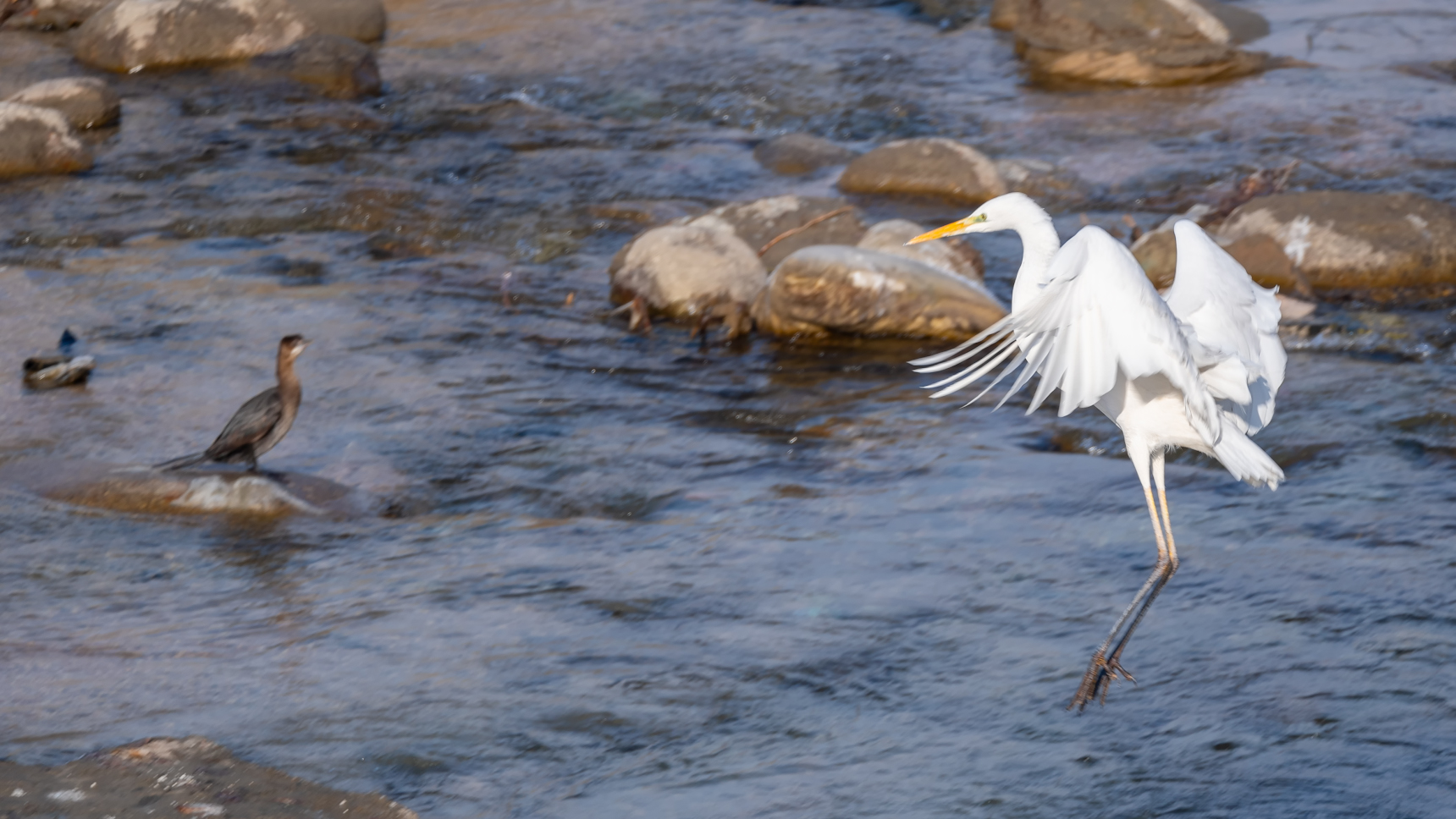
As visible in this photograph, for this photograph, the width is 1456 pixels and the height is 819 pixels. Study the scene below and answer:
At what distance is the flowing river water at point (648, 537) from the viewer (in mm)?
4359

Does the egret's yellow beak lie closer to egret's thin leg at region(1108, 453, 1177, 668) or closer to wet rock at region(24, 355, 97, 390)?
egret's thin leg at region(1108, 453, 1177, 668)

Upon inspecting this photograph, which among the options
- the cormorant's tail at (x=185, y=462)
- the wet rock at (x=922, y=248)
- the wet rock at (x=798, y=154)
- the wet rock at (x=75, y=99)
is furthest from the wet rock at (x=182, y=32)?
the cormorant's tail at (x=185, y=462)

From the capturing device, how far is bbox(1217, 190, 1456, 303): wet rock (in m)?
9.24

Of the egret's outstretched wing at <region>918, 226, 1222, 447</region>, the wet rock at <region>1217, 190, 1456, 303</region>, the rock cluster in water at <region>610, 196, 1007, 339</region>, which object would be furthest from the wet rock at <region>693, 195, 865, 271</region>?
the egret's outstretched wing at <region>918, 226, 1222, 447</region>

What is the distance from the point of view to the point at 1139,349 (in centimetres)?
417

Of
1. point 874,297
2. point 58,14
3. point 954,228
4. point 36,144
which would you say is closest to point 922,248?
point 874,297

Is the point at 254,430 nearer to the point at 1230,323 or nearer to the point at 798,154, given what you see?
the point at 1230,323

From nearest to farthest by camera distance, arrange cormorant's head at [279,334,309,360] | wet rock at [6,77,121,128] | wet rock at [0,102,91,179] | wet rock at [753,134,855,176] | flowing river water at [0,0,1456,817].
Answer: flowing river water at [0,0,1456,817] < cormorant's head at [279,334,309,360] < wet rock at [0,102,91,179] < wet rock at [753,134,855,176] < wet rock at [6,77,121,128]

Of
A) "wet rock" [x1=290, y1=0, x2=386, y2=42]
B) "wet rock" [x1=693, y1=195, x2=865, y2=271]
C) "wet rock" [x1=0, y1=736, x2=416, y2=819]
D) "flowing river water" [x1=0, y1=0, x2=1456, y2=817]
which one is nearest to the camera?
"wet rock" [x1=0, y1=736, x2=416, y2=819]

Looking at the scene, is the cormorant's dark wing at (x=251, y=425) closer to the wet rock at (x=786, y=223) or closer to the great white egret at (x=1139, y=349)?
the great white egret at (x=1139, y=349)

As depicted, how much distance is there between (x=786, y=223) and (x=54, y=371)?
454cm

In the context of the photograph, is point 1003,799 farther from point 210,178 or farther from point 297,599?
point 210,178

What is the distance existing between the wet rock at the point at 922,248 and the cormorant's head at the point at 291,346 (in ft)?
11.9

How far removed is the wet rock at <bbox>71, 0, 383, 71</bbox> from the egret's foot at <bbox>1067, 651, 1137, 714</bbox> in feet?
39.8
